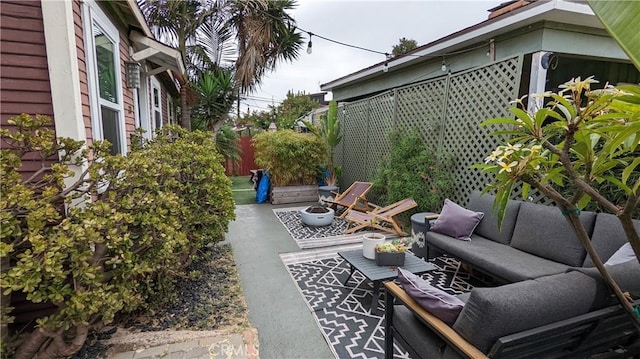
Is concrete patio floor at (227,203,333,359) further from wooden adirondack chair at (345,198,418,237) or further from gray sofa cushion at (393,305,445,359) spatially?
wooden adirondack chair at (345,198,418,237)

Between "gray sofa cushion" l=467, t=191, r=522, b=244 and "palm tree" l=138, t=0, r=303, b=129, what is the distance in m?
8.07

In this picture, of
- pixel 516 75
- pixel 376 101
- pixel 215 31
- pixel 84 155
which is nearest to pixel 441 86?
pixel 516 75

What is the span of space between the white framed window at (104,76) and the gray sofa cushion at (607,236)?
16.0 ft

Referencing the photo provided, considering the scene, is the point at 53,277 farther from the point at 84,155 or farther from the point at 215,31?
the point at 215,31

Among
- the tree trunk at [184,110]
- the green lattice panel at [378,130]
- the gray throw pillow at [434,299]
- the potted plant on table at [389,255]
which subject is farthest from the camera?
the tree trunk at [184,110]

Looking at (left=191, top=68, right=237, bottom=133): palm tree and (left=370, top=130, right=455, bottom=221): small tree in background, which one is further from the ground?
(left=191, top=68, right=237, bottom=133): palm tree

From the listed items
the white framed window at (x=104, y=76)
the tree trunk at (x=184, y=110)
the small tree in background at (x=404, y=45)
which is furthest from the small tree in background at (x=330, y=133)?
the small tree in background at (x=404, y=45)

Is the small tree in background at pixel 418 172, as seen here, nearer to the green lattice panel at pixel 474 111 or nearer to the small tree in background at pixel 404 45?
the green lattice panel at pixel 474 111

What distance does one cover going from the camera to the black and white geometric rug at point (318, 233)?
16.4 feet

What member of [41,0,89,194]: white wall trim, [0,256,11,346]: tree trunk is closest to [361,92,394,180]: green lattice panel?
[41,0,89,194]: white wall trim

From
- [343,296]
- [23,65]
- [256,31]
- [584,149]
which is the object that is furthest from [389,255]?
[256,31]

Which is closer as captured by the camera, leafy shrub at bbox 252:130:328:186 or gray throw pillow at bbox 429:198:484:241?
gray throw pillow at bbox 429:198:484:241

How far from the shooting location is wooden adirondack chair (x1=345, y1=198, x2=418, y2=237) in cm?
517

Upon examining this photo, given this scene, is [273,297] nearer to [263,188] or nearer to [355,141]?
[263,188]
